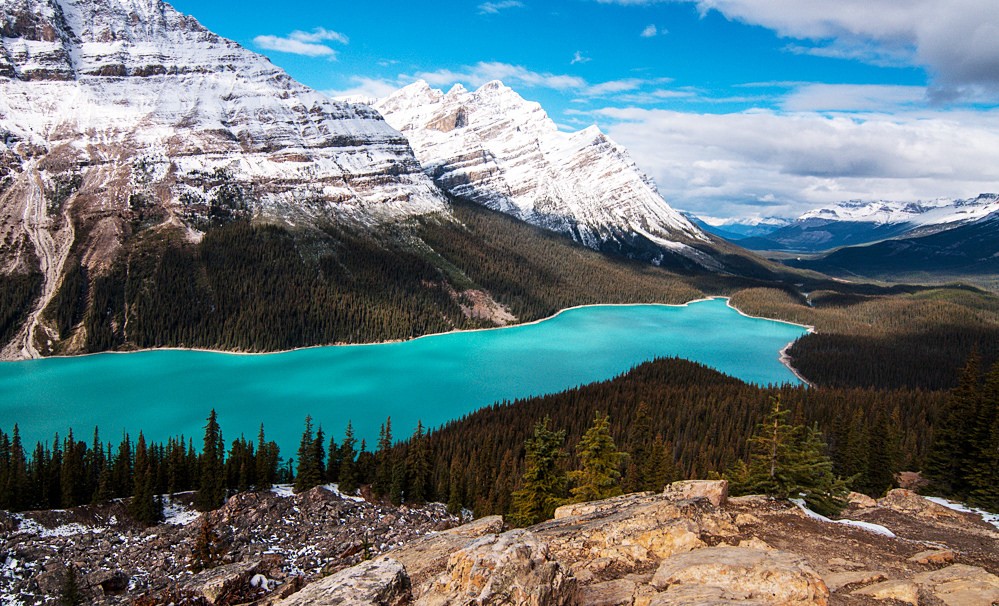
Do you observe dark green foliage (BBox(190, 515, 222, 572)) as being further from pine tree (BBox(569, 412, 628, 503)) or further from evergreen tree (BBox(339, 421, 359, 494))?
pine tree (BBox(569, 412, 628, 503))

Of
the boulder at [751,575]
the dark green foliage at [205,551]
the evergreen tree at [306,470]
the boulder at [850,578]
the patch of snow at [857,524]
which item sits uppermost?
the boulder at [751,575]

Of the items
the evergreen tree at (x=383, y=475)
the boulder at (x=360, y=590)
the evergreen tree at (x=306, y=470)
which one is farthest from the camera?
the evergreen tree at (x=383, y=475)

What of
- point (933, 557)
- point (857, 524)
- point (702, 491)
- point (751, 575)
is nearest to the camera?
point (751, 575)

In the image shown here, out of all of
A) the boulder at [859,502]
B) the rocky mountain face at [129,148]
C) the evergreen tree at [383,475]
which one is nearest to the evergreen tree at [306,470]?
the evergreen tree at [383,475]

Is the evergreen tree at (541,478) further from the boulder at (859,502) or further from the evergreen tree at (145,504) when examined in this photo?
the evergreen tree at (145,504)

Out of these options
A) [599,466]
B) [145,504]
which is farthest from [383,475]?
[599,466]

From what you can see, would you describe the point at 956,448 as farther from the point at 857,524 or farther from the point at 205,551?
the point at 205,551

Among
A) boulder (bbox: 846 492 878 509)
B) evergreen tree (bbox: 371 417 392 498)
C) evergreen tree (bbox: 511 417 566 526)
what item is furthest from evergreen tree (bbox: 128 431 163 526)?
boulder (bbox: 846 492 878 509)
